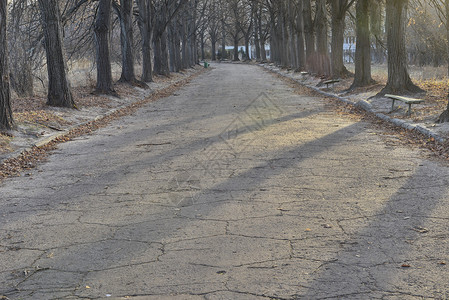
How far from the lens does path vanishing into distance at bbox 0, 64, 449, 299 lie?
409cm

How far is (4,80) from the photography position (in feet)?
37.5

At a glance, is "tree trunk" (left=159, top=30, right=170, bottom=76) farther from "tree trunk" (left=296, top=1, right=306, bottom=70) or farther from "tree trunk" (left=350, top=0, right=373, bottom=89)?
"tree trunk" (left=350, top=0, right=373, bottom=89)

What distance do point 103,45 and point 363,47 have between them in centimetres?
1069

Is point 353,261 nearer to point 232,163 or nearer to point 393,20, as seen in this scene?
point 232,163

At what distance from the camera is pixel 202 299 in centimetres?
381

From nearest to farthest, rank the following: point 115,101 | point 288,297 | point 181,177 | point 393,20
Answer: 1. point 288,297
2. point 181,177
3. point 393,20
4. point 115,101

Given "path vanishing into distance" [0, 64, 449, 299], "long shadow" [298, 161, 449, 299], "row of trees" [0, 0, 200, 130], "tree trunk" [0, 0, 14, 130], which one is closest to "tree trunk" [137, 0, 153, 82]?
"row of trees" [0, 0, 200, 130]

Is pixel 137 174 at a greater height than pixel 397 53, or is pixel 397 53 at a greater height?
pixel 397 53

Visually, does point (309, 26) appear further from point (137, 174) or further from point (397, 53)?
point (137, 174)

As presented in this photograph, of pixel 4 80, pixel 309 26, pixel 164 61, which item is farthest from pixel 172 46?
pixel 4 80

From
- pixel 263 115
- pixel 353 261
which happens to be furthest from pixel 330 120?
pixel 353 261

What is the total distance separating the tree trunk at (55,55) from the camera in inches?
619

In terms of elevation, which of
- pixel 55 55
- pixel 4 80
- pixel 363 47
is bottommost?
pixel 4 80

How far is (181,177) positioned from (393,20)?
39.4ft
